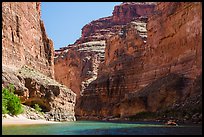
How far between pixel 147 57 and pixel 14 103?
44.1 m

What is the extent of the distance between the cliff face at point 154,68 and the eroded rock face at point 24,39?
17.4 meters

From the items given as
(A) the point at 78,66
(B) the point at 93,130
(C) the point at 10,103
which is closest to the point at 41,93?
(C) the point at 10,103

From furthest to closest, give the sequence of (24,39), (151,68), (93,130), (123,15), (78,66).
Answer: (123,15) < (78,66) < (151,68) < (24,39) < (93,130)

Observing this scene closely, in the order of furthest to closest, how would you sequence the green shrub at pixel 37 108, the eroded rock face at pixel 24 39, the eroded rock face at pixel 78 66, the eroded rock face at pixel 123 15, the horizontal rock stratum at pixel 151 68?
the eroded rock face at pixel 123 15 → the eroded rock face at pixel 78 66 → the horizontal rock stratum at pixel 151 68 → the eroded rock face at pixel 24 39 → the green shrub at pixel 37 108

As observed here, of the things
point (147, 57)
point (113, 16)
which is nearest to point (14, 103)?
point (147, 57)

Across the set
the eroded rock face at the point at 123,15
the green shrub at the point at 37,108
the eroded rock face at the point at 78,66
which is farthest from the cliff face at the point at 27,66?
the eroded rock face at the point at 123,15

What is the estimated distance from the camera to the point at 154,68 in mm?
64125

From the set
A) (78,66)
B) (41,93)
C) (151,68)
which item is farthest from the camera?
(78,66)

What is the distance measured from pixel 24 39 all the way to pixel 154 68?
2994 centimetres

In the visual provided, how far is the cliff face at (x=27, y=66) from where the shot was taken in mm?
32969

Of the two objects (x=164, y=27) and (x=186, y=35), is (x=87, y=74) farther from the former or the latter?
(x=186, y=35)

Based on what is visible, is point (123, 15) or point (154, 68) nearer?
point (154, 68)

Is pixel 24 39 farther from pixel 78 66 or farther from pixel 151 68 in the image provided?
pixel 78 66

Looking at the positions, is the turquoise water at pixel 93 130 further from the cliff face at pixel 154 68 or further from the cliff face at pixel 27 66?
the cliff face at pixel 154 68
